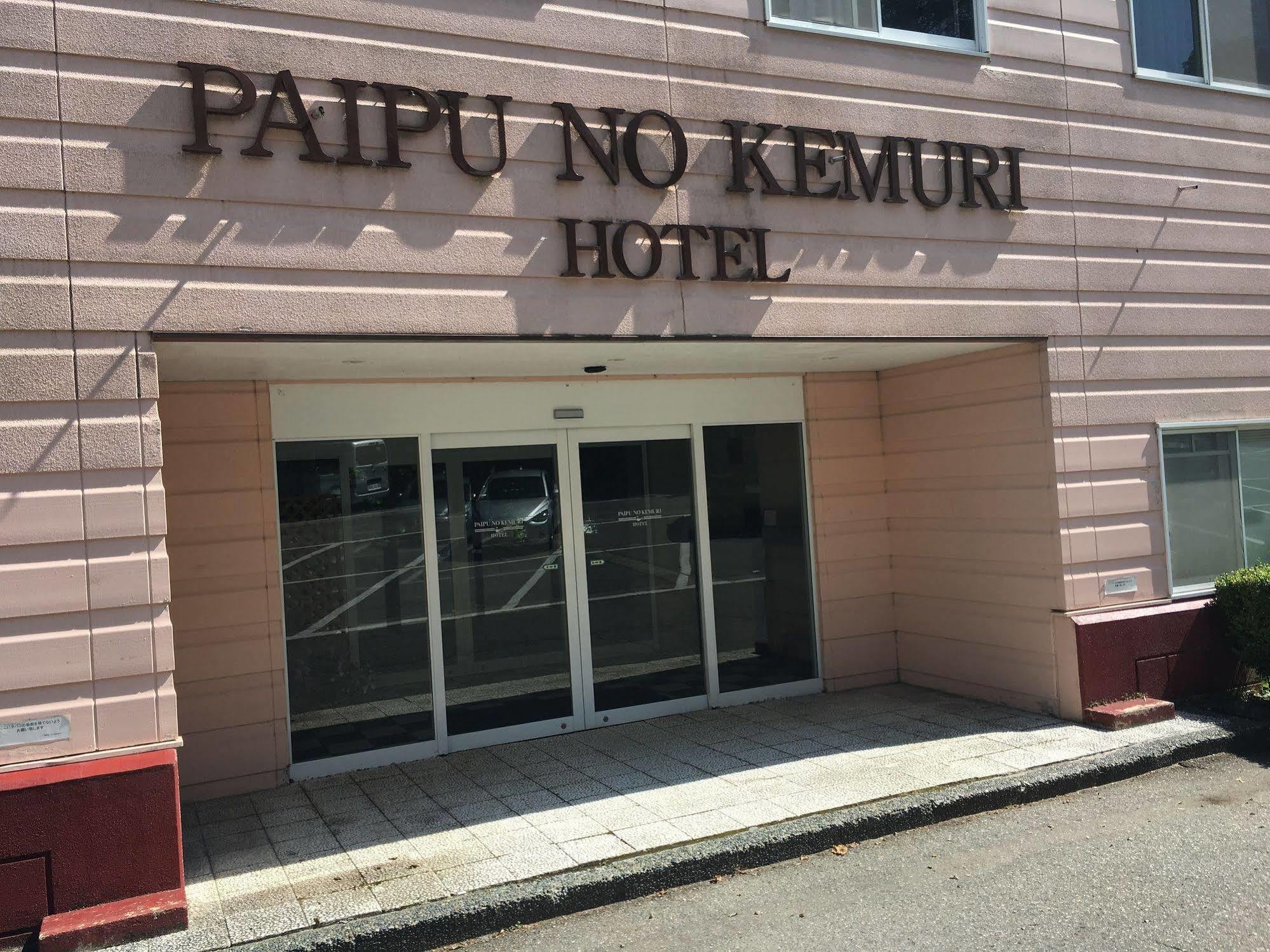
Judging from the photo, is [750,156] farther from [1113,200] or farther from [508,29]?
[1113,200]

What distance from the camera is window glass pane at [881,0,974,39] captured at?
24.0 feet

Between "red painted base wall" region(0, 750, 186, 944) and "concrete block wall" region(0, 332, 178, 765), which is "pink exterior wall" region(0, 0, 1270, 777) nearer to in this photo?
"concrete block wall" region(0, 332, 178, 765)

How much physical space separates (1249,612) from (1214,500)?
1.06 metres

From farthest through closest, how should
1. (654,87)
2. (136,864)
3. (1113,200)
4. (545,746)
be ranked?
(1113,200) → (545,746) → (654,87) → (136,864)

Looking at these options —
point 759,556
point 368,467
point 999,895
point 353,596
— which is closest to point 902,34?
point 759,556

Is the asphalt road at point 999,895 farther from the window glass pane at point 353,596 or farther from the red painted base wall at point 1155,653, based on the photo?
the window glass pane at point 353,596

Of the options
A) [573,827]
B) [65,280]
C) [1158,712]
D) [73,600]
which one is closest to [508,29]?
[65,280]

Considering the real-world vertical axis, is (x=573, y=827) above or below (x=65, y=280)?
below

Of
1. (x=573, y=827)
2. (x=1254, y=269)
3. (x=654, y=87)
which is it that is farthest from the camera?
(x=1254, y=269)

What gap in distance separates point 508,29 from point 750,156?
5.40 feet

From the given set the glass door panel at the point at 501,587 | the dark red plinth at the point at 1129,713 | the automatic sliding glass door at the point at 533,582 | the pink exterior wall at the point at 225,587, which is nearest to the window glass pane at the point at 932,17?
the automatic sliding glass door at the point at 533,582

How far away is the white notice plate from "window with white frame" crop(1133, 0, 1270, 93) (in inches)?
328

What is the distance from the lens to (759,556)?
8.64 meters

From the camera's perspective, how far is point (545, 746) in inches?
290
